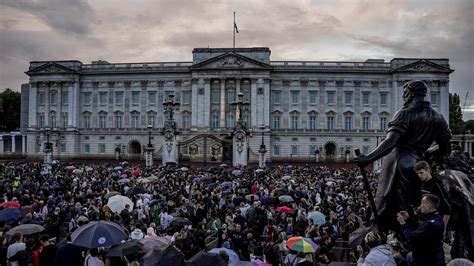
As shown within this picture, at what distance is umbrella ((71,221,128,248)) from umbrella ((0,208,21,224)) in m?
5.87

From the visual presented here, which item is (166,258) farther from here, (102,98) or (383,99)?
(102,98)

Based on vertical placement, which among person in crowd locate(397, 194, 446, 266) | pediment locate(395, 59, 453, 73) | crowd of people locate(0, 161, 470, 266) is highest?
pediment locate(395, 59, 453, 73)

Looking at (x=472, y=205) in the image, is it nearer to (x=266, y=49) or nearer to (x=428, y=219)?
(x=428, y=219)

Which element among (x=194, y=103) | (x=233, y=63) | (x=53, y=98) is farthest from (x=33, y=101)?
(x=233, y=63)

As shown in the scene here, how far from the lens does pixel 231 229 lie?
13.2m

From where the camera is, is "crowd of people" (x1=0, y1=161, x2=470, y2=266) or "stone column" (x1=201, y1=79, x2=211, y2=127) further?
"stone column" (x1=201, y1=79, x2=211, y2=127)

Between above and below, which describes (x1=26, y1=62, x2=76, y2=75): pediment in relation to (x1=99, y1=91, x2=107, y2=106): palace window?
above

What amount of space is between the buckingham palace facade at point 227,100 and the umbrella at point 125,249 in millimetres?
60866

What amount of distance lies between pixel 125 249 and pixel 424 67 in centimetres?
7093

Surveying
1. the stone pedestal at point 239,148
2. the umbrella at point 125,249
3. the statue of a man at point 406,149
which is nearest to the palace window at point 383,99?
the stone pedestal at point 239,148

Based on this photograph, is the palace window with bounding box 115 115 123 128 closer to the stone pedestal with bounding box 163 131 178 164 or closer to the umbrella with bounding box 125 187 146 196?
the stone pedestal with bounding box 163 131 178 164

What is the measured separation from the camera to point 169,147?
53.4m

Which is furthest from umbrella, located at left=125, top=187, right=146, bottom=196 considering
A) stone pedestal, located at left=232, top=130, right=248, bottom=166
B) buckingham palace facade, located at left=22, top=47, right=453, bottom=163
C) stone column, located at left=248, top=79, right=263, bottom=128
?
stone column, located at left=248, top=79, right=263, bottom=128

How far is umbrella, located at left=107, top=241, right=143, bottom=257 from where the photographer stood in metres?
9.48
